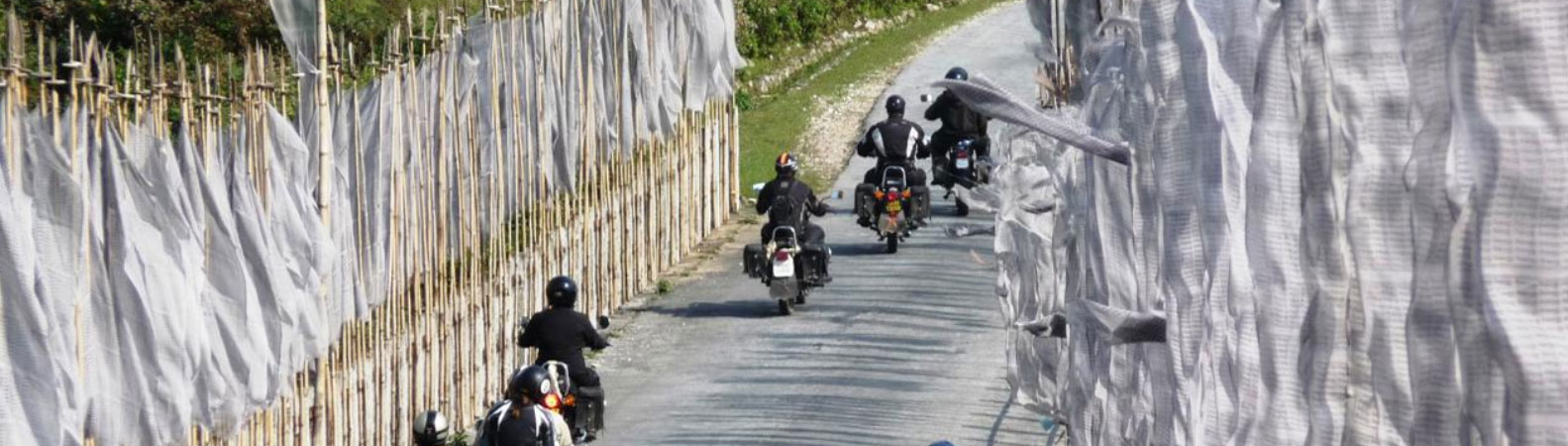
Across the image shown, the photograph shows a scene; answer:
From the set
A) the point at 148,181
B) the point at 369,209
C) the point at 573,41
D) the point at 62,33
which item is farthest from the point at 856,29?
the point at 148,181

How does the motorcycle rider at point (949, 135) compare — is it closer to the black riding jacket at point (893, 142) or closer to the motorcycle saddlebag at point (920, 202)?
the black riding jacket at point (893, 142)

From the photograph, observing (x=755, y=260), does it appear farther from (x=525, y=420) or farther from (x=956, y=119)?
(x=525, y=420)

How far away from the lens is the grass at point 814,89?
30.7m

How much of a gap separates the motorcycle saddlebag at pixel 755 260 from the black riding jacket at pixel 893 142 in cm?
391

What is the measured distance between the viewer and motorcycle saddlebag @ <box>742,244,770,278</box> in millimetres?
21703

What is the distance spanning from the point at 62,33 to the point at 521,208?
10746 millimetres

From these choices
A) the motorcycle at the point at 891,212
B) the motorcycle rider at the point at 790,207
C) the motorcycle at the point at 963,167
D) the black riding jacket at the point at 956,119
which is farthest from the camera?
the black riding jacket at the point at 956,119

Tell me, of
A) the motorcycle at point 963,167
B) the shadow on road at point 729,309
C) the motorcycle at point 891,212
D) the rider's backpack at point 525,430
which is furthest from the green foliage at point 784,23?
the rider's backpack at point 525,430

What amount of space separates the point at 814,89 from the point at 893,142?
A: 1106 centimetres

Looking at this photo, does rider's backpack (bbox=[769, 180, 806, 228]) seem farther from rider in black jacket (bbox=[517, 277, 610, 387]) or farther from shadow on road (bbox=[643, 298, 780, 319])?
rider in black jacket (bbox=[517, 277, 610, 387])

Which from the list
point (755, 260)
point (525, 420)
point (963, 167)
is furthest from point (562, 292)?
point (963, 167)

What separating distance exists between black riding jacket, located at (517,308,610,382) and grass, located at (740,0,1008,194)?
1169cm

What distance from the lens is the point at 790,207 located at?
22297mm

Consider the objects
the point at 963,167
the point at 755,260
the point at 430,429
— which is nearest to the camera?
the point at 430,429
